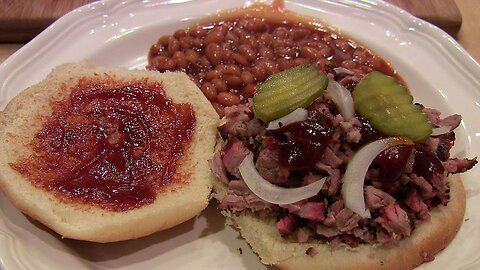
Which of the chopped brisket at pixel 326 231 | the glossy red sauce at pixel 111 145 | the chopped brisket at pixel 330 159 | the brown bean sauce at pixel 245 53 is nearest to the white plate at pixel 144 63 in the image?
the brown bean sauce at pixel 245 53

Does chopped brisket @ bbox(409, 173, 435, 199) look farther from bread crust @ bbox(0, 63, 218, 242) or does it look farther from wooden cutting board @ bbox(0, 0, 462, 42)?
→ wooden cutting board @ bbox(0, 0, 462, 42)

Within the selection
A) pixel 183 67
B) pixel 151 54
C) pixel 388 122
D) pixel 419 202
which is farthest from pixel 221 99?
pixel 419 202

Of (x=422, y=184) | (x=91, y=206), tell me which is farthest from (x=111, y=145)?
(x=422, y=184)

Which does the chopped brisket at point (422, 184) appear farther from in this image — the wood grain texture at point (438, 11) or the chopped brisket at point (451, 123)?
the wood grain texture at point (438, 11)

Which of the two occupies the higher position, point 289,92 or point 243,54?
point 289,92

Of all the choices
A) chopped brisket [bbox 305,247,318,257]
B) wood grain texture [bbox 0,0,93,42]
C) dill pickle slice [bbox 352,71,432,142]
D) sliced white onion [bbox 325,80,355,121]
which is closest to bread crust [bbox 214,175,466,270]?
chopped brisket [bbox 305,247,318,257]

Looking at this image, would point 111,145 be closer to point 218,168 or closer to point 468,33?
point 218,168
